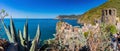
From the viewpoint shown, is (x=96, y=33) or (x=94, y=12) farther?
(x=94, y=12)

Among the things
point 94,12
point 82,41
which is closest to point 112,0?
point 94,12

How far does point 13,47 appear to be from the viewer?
6516 mm

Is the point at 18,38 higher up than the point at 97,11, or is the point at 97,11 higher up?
the point at 18,38

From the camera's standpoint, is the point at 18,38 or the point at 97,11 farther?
the point at 97,11

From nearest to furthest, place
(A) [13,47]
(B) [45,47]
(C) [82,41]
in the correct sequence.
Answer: (A) [13,47], (B) [45,47], (C) [82,41]

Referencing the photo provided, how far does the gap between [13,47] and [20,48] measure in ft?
0.62

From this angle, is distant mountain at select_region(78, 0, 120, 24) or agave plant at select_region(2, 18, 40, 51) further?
distant mountain at select_region(78, 0, 120, 24)

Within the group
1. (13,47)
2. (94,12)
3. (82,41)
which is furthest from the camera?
(94,12)

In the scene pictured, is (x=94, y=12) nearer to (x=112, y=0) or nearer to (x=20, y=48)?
(x=112, y=0)

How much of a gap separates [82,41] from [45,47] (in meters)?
1.00

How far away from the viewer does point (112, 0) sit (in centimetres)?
13338

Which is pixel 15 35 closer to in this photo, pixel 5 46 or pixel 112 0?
pixel 5 46

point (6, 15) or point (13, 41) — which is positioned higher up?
point (6, 15)

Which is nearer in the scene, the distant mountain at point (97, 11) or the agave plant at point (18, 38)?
the agave plant at point (18, 38)
